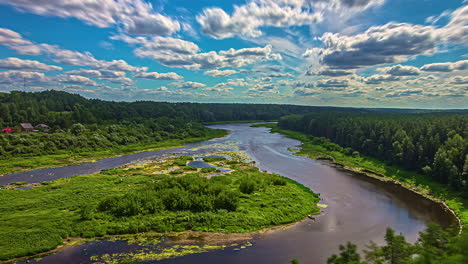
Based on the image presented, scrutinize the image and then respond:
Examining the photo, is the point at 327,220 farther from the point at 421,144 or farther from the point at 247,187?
the point at 421,144

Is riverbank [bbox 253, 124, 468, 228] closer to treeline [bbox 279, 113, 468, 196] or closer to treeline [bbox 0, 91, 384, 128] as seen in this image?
treeline [bbox 279, 113, 468, 196]

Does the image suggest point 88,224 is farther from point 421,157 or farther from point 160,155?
point 421,157

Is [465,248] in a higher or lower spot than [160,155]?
higher

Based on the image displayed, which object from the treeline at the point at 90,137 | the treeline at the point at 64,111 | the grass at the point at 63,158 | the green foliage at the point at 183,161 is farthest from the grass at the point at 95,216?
the treeline at the point at 64,111

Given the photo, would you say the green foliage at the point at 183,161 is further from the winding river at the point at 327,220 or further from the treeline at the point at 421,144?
the treeline at the point at 421,144

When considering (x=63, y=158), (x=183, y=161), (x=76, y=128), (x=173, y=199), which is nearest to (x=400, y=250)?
(x=173, y=199)

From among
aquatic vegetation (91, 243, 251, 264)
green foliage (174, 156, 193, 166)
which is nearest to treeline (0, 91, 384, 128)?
green foliage (174, 156, 193, 166)

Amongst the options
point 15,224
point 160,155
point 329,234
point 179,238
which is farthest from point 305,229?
point 160,155
